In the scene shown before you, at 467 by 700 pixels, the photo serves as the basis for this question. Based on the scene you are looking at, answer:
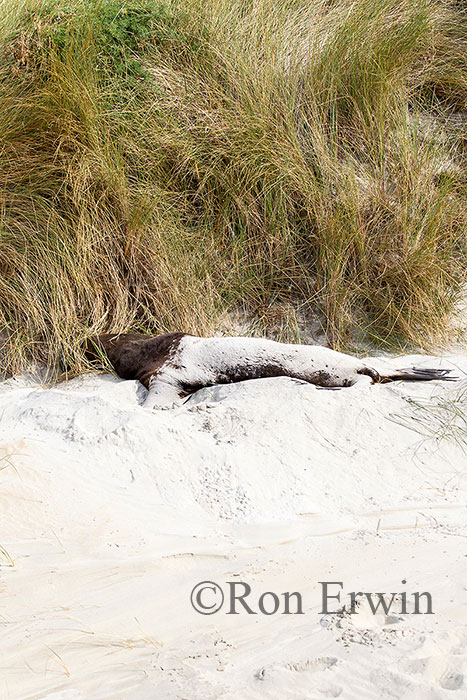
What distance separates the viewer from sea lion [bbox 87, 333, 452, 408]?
12.7ft

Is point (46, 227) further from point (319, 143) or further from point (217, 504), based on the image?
point (217, 504)

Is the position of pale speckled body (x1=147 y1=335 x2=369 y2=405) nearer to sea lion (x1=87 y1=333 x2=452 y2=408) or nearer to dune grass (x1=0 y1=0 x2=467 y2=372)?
sea lion (x1=87 y1=333 x2=452 y2=408)

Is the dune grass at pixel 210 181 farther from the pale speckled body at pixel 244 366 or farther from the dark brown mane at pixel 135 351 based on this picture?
the pale speckled body at pixel 244 366

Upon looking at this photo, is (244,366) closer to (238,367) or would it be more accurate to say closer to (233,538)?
(238,367)

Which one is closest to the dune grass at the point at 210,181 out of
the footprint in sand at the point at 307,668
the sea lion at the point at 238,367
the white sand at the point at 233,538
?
the sea lion at the point at 238,367

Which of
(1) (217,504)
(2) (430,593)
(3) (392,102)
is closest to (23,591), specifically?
(1) (217,504)

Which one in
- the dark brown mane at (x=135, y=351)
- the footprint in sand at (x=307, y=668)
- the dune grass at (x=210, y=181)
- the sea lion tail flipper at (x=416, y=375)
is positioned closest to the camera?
the footprint in sand at (x=307, y=668)

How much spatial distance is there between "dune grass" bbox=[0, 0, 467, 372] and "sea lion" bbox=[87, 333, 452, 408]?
609mm

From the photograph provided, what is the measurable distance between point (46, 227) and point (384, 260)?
2.15 metres

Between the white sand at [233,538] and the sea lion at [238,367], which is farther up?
the white sand at [233,538]

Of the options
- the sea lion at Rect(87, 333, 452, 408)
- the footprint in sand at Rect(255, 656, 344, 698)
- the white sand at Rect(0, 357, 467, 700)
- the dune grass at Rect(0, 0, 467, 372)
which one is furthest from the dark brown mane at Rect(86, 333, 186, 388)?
the footprint in sand at Rect(255, 656, 344, 698)

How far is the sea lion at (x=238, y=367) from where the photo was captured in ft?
12.7

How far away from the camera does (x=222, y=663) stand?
1.78 m

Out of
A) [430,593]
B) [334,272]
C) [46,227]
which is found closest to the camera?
[430,593]
